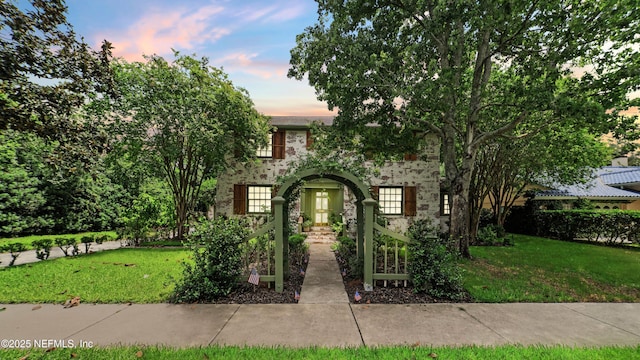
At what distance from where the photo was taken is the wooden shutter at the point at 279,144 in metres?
14.2

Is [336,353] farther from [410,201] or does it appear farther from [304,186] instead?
[410,201]

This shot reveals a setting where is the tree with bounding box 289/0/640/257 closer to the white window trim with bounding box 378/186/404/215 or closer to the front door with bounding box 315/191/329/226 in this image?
the white window trim with bounding box 378/186/404/215

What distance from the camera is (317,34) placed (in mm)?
8969

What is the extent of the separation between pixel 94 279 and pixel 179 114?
6490 millimetres

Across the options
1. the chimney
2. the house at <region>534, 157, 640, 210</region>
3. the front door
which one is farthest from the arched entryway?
the chimney

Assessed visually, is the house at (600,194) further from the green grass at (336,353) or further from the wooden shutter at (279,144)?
the green grass at (336,353)

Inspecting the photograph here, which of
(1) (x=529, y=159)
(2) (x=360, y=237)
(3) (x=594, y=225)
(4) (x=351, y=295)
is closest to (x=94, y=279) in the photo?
(4) (x=351, y=295)

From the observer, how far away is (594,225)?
13.4 meters

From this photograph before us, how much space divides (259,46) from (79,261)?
8072mm

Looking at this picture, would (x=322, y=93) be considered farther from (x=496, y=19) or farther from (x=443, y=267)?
(x=443, y=267)

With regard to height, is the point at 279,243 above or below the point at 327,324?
above

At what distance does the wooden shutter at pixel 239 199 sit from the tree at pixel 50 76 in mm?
9322

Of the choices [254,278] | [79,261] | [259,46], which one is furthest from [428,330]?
[79,261]

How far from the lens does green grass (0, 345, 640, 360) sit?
3131mm
